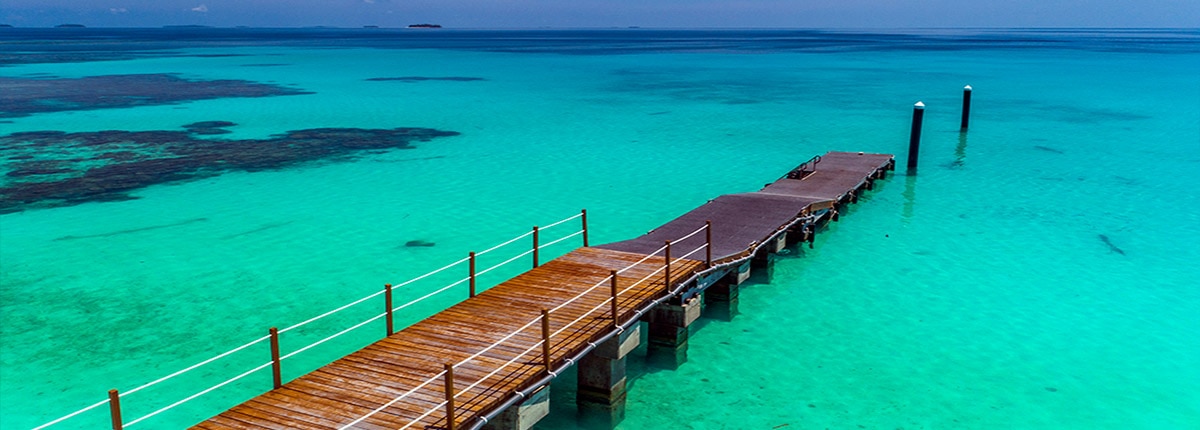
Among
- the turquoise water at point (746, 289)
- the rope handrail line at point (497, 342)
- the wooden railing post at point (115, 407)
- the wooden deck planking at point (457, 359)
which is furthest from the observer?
the turquoise water at point (746, 289)

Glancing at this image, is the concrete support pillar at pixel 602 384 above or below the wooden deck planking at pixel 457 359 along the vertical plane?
below

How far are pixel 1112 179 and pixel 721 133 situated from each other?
15002 millimetres

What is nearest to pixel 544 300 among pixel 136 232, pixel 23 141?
pixel 136 232

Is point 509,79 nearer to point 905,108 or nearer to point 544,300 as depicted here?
point 905,108

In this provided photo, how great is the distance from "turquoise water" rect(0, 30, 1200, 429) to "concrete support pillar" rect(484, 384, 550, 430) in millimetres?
1973

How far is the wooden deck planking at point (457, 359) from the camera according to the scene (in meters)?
9.37

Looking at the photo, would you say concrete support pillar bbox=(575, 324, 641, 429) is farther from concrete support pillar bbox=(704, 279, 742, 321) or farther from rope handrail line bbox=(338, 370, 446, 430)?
concrete support pillar bbox=(704, 279, 742, 321)

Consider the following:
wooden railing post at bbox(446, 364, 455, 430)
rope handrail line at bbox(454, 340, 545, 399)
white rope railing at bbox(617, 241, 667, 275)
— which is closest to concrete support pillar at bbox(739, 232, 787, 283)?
white rope railing at bbox(617, 241, 667, 275)

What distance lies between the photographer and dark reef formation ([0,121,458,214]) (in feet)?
88.2

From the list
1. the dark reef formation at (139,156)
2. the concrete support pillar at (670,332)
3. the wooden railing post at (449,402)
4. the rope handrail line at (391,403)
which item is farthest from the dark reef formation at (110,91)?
the wooden railing post at (449,402)

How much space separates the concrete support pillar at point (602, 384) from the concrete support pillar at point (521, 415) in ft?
5.37

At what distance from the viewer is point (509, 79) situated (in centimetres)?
7050

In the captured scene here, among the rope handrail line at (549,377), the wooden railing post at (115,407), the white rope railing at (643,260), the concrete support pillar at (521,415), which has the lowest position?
the concrete support pillar at (521,415)

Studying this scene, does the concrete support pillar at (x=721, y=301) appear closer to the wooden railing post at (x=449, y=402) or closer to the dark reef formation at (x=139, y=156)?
the wooden railing post at (x=449, y=402)
